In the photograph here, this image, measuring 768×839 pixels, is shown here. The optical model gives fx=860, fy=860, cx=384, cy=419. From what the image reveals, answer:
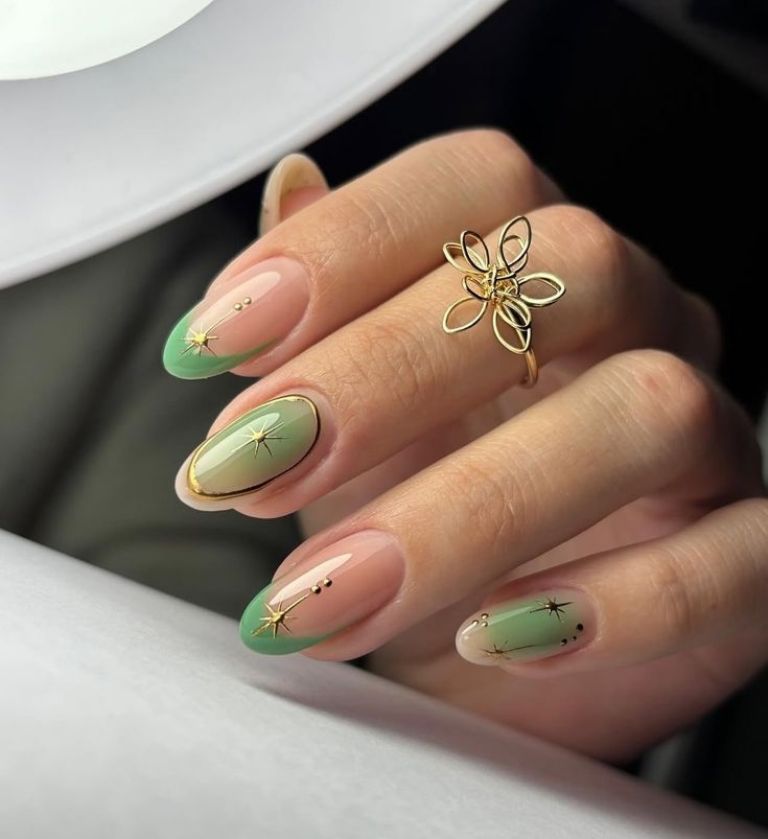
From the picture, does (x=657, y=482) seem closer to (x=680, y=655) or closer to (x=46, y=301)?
(x=680, y=655)

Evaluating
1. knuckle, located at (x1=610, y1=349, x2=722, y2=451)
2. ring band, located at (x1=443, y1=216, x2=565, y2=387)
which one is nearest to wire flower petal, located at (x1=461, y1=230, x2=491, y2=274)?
ring band, located at (x1=443, y1=216, x2=565, y2=387)

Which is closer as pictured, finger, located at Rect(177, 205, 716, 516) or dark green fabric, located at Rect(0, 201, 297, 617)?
finger, located at Rect(177, 205, 716, 516)

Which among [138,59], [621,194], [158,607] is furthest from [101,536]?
[621,194]

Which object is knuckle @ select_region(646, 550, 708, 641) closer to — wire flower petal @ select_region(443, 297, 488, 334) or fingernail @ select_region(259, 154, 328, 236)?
wire flower petal @ select_region(443, 297, 488, 334)

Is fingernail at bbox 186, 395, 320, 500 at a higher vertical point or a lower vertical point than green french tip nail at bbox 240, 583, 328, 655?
higher

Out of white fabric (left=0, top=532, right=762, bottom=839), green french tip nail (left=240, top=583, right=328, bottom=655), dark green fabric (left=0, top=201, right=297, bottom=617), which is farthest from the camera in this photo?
dark green fabric (left=0, top=201, right=297, bottom=617)

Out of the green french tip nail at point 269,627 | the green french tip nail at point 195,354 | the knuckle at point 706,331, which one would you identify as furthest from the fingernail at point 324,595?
the knuckle at point 706,331

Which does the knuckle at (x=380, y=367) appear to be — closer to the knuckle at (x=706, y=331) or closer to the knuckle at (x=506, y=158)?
the knuckle at (x=506, y=158)
